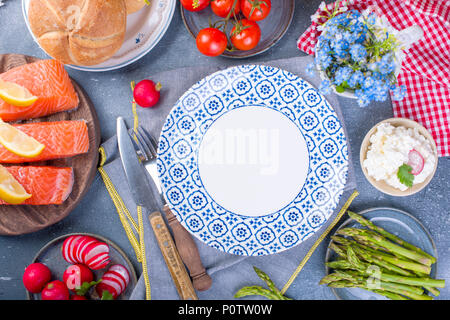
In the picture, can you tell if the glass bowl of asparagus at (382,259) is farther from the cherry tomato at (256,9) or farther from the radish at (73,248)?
the radish at (73,248)

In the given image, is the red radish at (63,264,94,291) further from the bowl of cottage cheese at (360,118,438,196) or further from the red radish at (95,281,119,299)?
the bowl of cottage cheese at (360,118,438,196)

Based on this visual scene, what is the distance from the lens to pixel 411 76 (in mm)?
1175

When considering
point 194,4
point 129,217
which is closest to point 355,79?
point 194,4

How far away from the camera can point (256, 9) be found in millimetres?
1085

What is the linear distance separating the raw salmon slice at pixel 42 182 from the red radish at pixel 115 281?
0.30 m

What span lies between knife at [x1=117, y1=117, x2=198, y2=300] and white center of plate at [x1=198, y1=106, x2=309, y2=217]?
0.64 feet

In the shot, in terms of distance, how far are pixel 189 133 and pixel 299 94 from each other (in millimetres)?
377

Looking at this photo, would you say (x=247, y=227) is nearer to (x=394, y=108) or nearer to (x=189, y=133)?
(x=189, y=133)

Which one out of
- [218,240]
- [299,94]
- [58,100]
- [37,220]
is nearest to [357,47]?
[299,94]

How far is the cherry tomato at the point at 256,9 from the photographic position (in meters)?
1.07

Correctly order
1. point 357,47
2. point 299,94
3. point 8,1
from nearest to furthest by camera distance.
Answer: point 357,47, point 299,94, point 8,1

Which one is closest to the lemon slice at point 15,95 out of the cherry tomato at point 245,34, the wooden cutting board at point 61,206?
the wooden cutting board at point 61,206

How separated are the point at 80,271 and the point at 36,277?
0.16 metres
